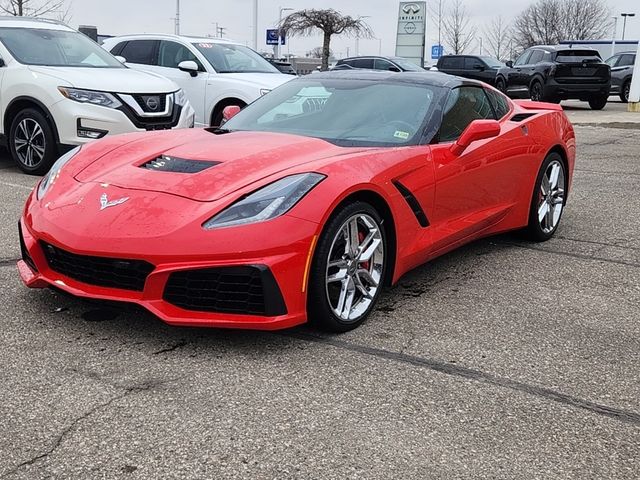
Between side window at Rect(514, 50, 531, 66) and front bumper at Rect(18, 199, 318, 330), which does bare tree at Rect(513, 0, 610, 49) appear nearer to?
side window at Rect(514, 50, 531, 66)

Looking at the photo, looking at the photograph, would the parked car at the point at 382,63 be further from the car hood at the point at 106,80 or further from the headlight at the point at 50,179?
the headlight at the point at 50,179

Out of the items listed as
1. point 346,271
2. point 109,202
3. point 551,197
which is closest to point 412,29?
point 551,197

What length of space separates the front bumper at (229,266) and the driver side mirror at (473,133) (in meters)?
1.41

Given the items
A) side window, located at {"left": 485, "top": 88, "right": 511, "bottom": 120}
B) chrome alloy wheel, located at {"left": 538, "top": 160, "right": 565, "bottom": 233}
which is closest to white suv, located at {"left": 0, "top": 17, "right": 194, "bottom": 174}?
side window, located at {"left": 485, "top": 88, "right": 511, "bottom": 120}

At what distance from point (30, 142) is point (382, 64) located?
13808 mm

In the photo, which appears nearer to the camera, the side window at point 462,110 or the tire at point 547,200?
the side window at point 462,110

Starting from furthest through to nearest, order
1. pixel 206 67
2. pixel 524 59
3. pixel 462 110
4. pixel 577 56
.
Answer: pixel 524 59 → pixel 577 56 → pixel 206 67 → pixel 462 110

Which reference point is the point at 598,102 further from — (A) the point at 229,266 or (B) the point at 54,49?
(A) the point at 229,266

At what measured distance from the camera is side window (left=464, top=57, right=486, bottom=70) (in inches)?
906

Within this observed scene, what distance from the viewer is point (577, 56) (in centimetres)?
1939

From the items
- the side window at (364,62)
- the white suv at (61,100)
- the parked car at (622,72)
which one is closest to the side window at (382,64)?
the side window at (364,62)

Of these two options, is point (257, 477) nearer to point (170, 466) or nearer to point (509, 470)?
point (170, 466)

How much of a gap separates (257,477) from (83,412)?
0.75m

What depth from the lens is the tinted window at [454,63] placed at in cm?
2388
